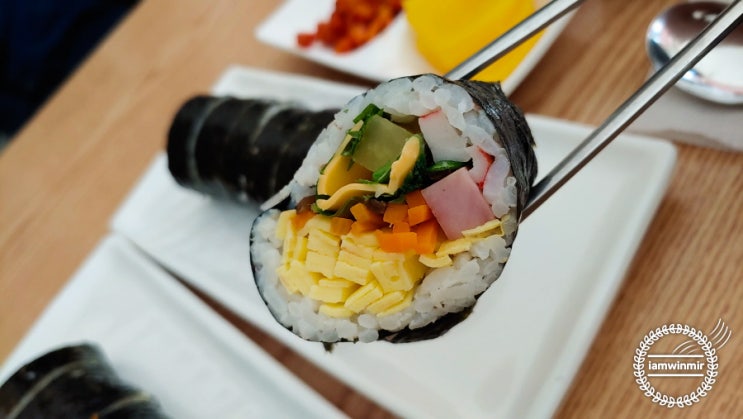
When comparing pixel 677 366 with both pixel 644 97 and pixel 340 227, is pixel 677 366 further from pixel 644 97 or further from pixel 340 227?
pixel 340 227

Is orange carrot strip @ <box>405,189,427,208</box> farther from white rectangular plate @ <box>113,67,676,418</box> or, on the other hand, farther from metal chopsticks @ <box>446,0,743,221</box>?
white rectangular plate @ <box>113,67,676,418</box>

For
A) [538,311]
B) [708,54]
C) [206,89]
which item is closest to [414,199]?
[538,311]

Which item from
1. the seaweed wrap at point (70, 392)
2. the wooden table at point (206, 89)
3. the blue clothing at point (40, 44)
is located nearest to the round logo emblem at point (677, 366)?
the wooden table at point (206, 89)

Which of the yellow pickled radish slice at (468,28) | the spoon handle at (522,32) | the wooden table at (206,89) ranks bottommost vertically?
the wooden table at (206,89)

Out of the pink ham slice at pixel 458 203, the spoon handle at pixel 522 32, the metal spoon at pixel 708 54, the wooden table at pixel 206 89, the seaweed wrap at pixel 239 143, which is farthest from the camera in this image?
the seaweed wrap at pixel 239 143

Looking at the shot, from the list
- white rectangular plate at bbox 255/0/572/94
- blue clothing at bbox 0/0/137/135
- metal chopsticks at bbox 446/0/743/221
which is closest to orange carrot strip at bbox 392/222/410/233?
metal chopsticks at bbox 446/0/743/221

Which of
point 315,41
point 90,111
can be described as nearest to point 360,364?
point 315,41

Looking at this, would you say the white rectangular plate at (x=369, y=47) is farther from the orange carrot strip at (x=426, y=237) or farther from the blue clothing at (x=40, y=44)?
the blue clothing at (x=40, y=44)
